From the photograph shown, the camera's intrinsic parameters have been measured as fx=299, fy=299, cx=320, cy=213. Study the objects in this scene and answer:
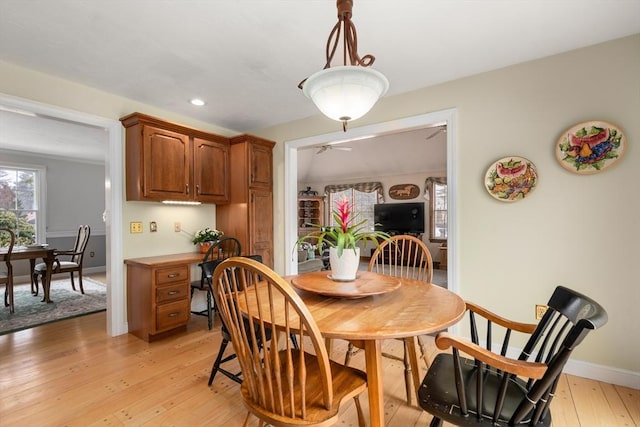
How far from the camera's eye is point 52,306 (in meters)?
3.88

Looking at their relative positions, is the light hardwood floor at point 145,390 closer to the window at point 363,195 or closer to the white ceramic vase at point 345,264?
the white ceramic vase at point 345,264

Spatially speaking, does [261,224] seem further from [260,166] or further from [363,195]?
[363,195]

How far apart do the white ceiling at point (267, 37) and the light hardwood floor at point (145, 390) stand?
94.9 inches

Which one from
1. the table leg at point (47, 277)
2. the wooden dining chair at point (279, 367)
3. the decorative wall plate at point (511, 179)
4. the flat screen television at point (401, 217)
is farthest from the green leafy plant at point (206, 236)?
the flat screen television at point (401, 217)

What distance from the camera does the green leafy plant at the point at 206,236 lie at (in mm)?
3629

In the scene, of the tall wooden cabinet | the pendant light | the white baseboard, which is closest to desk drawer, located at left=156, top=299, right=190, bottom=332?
the tall wooden cabinet

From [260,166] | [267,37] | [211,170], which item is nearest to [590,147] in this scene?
[267,37]

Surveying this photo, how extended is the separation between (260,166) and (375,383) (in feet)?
9.85

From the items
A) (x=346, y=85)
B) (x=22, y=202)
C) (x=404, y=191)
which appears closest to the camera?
(x=346, y=85)

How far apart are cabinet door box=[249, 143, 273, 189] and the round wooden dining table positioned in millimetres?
2197

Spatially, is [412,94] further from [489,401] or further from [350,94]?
[489,401]

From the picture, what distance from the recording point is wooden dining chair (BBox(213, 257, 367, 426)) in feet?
3.47

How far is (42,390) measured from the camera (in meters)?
2.06

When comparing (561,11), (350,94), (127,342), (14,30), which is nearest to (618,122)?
(561,11)
